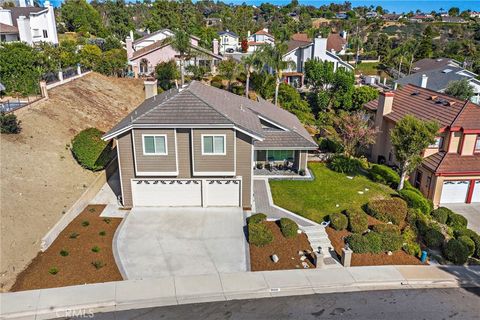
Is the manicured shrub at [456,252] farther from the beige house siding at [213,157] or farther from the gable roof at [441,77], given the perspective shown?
the gable roof at [441,77]

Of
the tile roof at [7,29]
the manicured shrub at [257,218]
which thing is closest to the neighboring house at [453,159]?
the manicured shrub at [257,218]

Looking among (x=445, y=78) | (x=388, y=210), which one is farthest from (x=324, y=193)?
(x=445, y=78)

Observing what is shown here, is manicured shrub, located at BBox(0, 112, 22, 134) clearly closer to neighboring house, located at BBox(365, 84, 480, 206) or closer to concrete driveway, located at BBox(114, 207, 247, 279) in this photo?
concrete driveway, located at BBox(114, 207, 247, 279)

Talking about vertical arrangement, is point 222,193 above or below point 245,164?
below

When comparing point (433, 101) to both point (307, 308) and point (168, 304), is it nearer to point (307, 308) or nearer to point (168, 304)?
point (307, 308)

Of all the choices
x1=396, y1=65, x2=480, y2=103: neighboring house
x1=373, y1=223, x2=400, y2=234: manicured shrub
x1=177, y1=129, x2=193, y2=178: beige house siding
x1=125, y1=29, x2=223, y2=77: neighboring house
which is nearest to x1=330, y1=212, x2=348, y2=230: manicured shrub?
x1=373, y1=223, x2=400, y2=234: manicured shrub

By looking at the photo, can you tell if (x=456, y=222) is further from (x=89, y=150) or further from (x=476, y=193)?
(x=89, y=150)

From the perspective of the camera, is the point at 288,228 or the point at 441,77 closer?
the point at 288,228

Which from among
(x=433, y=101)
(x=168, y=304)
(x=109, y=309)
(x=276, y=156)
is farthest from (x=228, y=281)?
(x=433, y=101)
